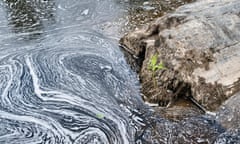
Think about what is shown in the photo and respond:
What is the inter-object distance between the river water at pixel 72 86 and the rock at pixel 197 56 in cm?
26

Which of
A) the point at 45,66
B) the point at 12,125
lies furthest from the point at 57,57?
the point at 12,125

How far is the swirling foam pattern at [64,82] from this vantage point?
353 cm

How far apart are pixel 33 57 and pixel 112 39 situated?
1279 millimetres

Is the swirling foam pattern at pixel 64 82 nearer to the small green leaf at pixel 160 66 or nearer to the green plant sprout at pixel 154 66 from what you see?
the green plant sprout at pixel 154 66

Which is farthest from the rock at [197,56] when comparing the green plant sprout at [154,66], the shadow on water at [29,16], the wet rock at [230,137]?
the shadow on water at [29,16]

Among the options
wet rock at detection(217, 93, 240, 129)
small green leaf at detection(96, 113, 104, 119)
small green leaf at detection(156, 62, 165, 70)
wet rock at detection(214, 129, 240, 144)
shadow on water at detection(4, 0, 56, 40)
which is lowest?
wet rock at detection(214, 129, 240, 144)

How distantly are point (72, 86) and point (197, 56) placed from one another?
5.09ft

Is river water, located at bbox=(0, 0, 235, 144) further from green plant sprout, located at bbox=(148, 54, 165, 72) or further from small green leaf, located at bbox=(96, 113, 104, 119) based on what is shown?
green plant sprout, located at bbox=(148, 54, 165, 72)

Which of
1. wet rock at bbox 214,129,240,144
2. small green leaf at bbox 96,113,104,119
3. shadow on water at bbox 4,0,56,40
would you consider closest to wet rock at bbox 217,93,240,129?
wet rock at bbox 214,129,240,144

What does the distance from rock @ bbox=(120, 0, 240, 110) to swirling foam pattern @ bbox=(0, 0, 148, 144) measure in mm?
296

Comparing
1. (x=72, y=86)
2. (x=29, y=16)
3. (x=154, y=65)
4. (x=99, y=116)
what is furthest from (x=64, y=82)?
(x=29, y=16)

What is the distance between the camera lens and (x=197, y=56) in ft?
13.2

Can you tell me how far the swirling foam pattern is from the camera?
11.6ft

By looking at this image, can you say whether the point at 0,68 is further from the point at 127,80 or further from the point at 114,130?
the point at 114,130
